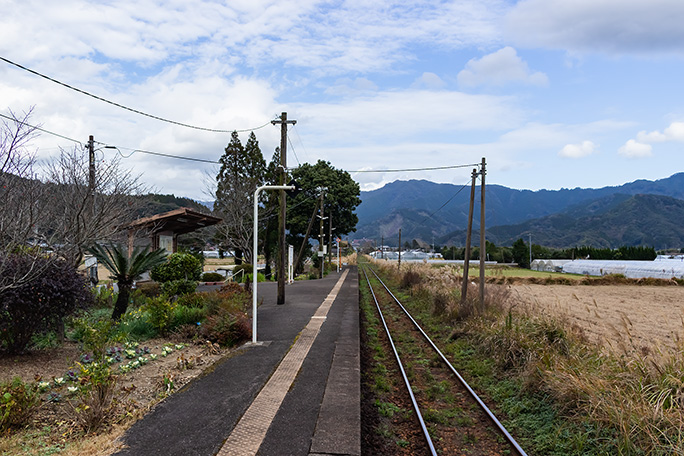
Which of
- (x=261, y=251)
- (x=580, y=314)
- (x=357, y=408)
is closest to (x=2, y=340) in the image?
(x=357, y=408)

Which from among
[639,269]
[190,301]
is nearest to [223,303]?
[190,301]

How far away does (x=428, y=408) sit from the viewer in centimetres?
778

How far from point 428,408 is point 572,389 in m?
2.09

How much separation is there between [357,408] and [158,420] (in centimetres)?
242

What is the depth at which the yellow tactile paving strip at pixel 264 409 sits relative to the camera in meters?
5.08

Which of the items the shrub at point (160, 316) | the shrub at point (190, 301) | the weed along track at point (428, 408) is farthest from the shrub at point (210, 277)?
the shrub at point (160, 316)

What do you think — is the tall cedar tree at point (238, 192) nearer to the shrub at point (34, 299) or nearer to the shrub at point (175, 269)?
the shrub at point (175, 269)

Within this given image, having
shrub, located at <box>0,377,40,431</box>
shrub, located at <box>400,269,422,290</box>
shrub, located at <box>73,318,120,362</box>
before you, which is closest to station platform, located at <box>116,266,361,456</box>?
shrub, located at <box>0,377,40,431</box>

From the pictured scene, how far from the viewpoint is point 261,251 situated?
145ft

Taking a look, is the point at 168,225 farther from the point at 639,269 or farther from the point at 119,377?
the point at 639,269

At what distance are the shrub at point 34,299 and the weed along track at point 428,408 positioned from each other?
16.9 ft

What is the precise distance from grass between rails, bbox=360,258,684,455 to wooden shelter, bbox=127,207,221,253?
13.3 m

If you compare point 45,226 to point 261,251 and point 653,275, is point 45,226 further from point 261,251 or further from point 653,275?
point 653,275

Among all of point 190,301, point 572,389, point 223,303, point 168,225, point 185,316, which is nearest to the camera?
point 572,389
